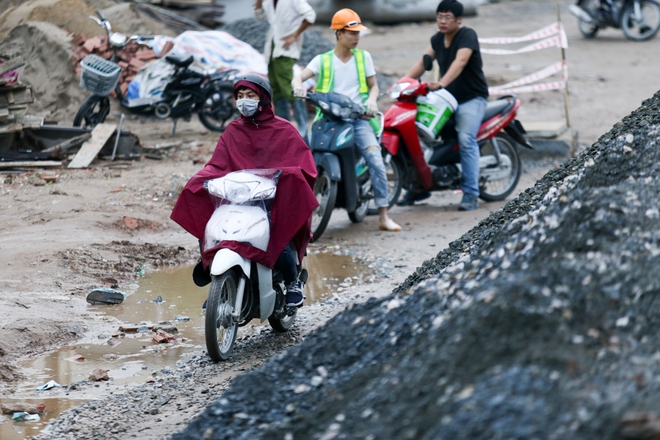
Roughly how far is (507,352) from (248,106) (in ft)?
8.82

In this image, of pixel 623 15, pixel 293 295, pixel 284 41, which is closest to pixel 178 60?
pixel 284 41

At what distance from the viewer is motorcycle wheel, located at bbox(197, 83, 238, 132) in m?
12.4

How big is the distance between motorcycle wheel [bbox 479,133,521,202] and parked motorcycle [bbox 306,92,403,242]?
78.0 inches

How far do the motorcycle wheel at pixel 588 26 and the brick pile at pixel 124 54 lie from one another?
11.7 meters

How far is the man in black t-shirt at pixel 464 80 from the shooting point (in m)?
8.54

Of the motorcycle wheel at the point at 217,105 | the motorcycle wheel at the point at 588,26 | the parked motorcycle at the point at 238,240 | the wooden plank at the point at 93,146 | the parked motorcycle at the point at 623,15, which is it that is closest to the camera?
the parked motorcycle at the point at 238,240

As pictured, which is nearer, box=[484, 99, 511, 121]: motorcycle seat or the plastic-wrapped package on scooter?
the plastic-wrapped package on scooter

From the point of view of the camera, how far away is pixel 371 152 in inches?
316

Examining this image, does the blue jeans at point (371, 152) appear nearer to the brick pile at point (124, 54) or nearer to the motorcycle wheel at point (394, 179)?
the motorcycle wheel at point (394, 179)

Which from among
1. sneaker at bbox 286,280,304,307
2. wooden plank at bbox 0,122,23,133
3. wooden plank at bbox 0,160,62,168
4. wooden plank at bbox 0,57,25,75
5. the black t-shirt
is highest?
the black t-shirt

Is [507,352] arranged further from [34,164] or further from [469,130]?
[34,164]

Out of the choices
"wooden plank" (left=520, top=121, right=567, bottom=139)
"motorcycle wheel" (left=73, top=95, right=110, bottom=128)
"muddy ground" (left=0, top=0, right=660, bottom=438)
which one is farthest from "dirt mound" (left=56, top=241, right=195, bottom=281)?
"wooden plank" (left=520, top=121, right=567, bottom=139)

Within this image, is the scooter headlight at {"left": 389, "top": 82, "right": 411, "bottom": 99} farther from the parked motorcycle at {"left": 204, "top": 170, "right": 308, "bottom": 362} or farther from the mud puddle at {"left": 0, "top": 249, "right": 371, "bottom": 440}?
the parked motorcycle at {"left": 204, "top": 170, "right": 308, "bottom": 362}

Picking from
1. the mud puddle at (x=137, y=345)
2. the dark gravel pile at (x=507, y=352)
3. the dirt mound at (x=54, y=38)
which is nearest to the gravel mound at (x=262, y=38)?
the dirt mound at (x=54, y=38)
